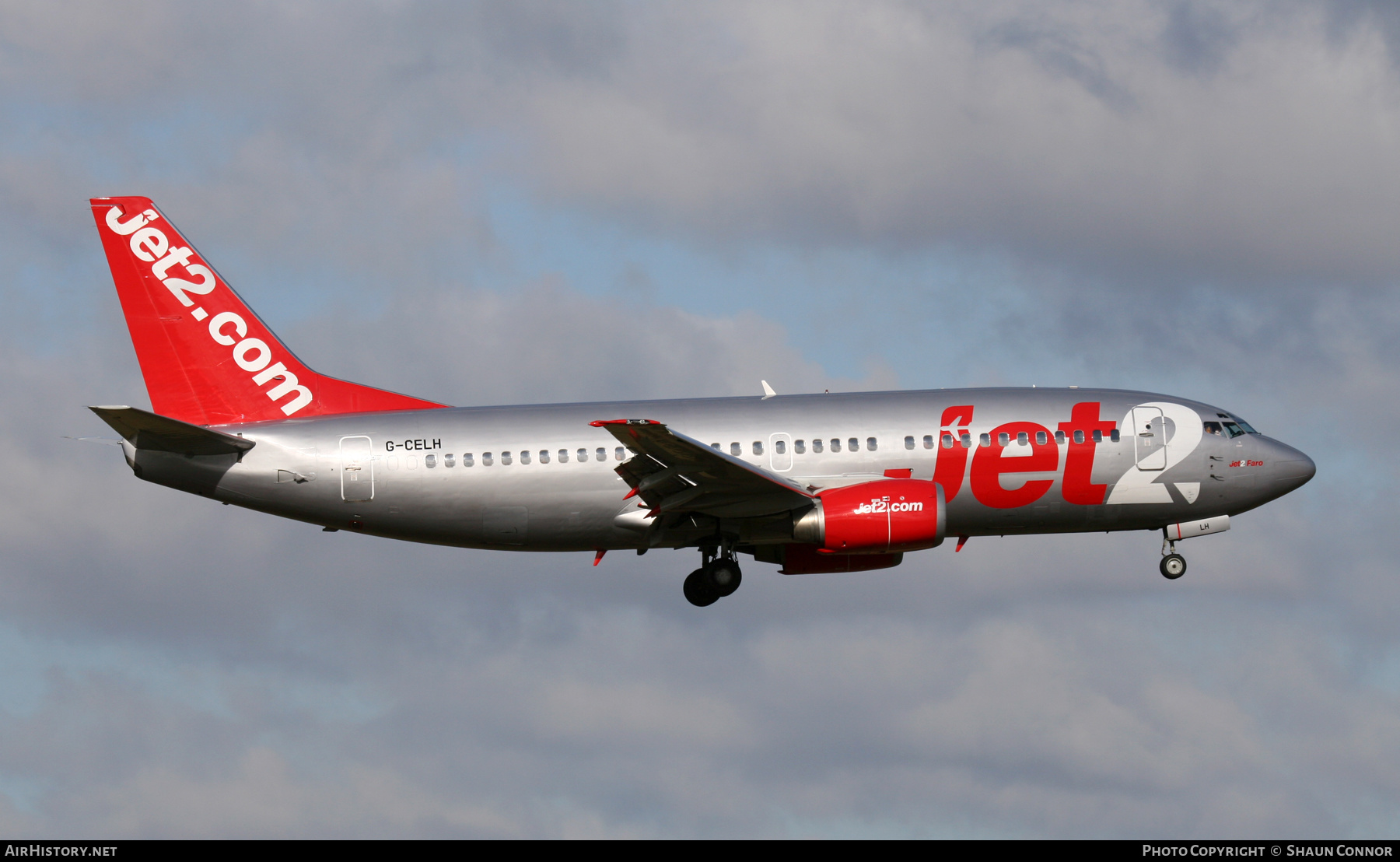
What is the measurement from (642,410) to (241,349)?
11.8 metres

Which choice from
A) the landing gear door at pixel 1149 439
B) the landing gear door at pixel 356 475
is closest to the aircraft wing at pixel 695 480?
the landing gear door at pixel 356 475

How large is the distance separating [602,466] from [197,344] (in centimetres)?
1254

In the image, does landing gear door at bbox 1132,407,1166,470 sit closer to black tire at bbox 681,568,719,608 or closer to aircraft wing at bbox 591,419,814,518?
aircraft wing at bbox 591,419,814,518

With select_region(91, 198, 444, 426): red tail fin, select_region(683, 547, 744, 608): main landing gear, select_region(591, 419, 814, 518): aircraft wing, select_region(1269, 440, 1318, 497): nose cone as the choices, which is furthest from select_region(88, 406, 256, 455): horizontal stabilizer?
select_region(1269, 440, 1318, 497): nose cone

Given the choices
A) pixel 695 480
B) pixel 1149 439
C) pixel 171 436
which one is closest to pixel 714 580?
pixel 695 480

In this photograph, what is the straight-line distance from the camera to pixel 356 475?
128 feet

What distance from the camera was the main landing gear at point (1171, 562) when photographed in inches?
1635

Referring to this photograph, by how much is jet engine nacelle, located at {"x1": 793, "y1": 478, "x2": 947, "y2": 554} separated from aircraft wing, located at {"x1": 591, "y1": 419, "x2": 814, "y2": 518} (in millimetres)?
740

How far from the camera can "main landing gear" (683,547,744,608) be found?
1590 inches

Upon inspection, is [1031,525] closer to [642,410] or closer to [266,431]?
[642,410]

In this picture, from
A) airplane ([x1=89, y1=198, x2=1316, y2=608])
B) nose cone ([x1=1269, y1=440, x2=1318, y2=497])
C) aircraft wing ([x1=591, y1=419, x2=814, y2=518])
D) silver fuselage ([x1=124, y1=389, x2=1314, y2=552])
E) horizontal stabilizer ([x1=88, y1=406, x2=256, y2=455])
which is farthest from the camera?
nose cone ([x1=1269, y1=440, x2=1318, y2=497])

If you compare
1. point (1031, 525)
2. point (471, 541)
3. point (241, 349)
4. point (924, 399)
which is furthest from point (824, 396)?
point (241, 349)

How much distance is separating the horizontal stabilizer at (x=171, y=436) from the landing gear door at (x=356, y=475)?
8.28 ft

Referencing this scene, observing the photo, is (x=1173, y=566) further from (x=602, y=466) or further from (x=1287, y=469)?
(x=602, y=466)
